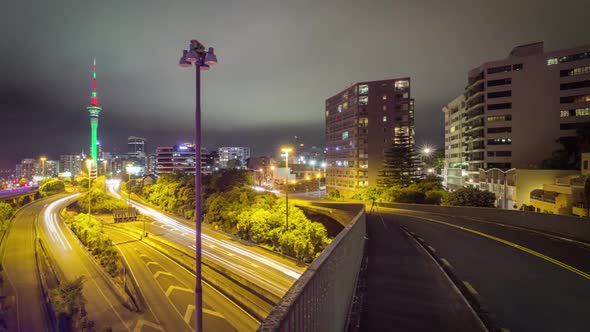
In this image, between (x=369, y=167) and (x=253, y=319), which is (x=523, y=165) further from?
(x=253, y=319)

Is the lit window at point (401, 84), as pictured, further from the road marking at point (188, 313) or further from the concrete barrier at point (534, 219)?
the road marking at point (188, 313)

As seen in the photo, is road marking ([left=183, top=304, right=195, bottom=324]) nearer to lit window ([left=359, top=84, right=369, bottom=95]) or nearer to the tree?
the tree

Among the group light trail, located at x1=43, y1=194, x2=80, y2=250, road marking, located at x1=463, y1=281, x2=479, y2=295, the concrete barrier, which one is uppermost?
road marking, located at x1=463, y1=281, x2=479, y2=295

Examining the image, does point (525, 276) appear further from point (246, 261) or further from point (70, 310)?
point (70, 310)

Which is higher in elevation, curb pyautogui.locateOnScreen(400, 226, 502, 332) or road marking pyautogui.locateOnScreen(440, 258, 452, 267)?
curb pyautogui.locateOnScreen(400, 226, 502, 332)

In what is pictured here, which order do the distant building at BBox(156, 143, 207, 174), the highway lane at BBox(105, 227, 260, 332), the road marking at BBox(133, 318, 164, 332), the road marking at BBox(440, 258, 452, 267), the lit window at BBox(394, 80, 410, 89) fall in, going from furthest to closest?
the distant building at BBox(156, 143, 207, 174) < the lit window at BBox(394, 80, 410, 89) < the highway lane at BBox(105, 227, 260, 332) < the road marking at BBox(133, 318, 164, 332) < the road marking at BBox(440, 258, 452, 267)

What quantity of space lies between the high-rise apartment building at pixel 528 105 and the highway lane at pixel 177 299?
50.5 m

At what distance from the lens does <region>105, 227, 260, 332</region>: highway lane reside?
19.6 meters

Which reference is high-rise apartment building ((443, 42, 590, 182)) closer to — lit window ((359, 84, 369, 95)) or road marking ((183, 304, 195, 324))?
lit window ((359, 84, 369, 95))

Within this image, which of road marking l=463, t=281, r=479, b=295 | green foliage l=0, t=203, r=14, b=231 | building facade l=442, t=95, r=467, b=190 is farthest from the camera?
building facade l=442, t=95, r=467, b=190

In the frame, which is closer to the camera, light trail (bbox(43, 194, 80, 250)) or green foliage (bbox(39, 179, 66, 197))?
light trail (bbox(43, 194, 80, 250))

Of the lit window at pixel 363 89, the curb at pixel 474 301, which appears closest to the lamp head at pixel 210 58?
the curb at pixel 474 301

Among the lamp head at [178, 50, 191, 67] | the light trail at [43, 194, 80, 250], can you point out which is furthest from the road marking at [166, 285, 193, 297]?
the lamp head at [178, 50, 191, 67]

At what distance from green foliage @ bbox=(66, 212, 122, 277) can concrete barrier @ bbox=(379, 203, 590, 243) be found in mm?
32691
